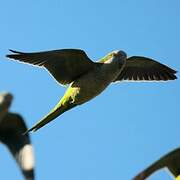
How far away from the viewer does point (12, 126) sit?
979 centimetres

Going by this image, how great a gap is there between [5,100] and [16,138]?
2.42 ft

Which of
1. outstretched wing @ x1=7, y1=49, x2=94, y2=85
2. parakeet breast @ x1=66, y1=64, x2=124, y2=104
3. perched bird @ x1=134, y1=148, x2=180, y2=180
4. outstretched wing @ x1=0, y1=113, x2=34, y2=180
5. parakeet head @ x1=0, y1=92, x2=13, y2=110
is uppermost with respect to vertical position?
outstretched wing @ x1=7, y1=49, x2=94, y2=85

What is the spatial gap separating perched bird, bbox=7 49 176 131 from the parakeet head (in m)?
3.46

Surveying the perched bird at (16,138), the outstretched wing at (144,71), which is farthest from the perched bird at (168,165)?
the outstretched wing at (144,71)

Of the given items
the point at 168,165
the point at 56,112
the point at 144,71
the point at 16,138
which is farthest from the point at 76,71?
the point at 168,165

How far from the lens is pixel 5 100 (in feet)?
29.5

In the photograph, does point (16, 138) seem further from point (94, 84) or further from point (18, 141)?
point (94, 84)

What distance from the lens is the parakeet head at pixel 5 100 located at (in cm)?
893

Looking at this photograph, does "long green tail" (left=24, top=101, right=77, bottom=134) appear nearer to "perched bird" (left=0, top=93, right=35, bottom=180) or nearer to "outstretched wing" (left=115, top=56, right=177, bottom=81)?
"outstretched wing" (left=115, top=56, right=177, bottom=81)

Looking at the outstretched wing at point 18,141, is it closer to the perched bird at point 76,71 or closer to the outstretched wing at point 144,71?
the perched bird at point 76,71

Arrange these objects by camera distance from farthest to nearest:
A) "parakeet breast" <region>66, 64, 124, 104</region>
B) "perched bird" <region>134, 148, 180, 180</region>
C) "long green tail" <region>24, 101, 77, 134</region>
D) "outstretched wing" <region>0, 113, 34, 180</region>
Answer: "long green tail" <region>24, 101, 77, 134</region> < "parakeet breast" <region>66, 64, 124, 104</region> < "outstretched wing" <region>0, 113, 34, 180</region> < "perched bird" <region>134, 148, 180, 180</region>

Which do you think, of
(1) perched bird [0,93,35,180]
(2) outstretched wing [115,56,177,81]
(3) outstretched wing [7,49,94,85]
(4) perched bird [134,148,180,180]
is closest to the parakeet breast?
(3) outstretched wing [7,49,94,85]

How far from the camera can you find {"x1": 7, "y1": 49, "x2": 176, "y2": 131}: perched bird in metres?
12.8

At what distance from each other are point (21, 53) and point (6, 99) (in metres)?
3.97
